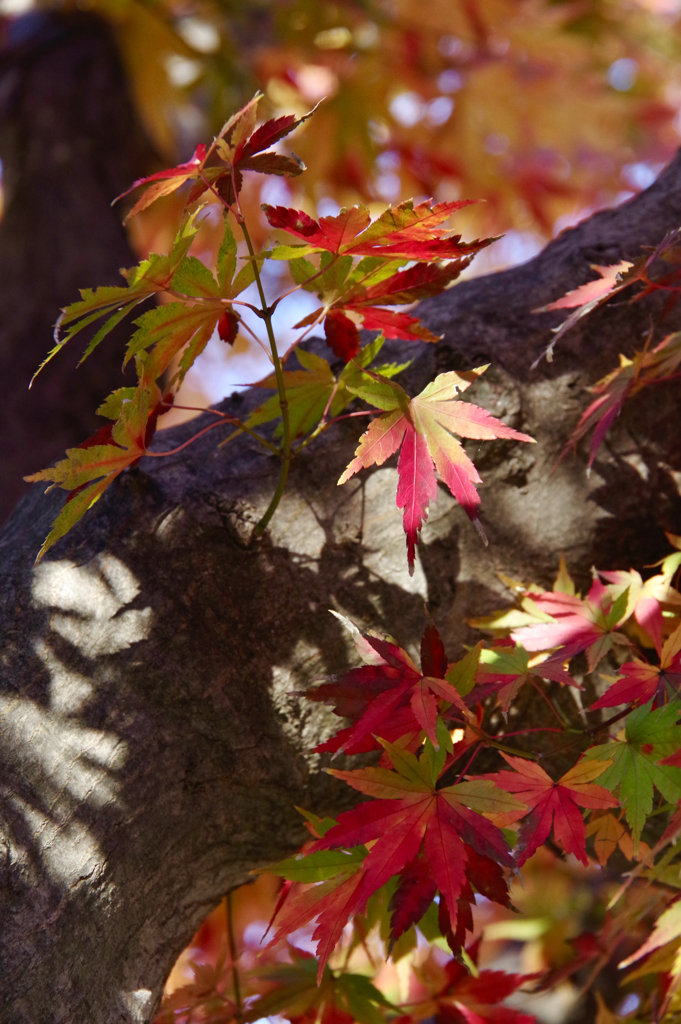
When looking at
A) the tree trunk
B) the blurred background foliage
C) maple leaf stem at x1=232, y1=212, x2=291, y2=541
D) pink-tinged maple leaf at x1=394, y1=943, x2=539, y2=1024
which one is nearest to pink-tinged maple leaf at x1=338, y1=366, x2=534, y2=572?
maple leaf stem at x1=232, y1=212, x2=291, y2=541

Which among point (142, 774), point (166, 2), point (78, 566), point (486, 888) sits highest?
point (166, 2)

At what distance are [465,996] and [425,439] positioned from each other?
78cm

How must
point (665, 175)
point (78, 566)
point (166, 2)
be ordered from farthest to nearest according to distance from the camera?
point (166, 2)
point (665, 175)
point (78, 566)

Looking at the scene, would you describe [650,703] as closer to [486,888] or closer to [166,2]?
[486,888]

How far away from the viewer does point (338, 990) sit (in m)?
0.83

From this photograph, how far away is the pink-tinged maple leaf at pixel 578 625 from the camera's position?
0.71 metres

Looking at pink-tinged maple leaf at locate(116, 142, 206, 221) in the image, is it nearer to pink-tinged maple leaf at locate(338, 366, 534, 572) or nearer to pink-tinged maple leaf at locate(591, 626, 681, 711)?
pink-tinged maple leaf at locate(338, 366, 534, 572)

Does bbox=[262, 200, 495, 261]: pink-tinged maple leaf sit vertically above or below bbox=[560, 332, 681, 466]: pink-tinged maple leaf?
above

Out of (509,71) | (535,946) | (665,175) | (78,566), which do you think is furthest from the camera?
(509,71)

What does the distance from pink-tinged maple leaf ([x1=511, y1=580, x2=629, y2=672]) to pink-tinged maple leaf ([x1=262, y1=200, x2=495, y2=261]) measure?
38 centimetres

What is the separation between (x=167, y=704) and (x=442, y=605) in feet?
1.07

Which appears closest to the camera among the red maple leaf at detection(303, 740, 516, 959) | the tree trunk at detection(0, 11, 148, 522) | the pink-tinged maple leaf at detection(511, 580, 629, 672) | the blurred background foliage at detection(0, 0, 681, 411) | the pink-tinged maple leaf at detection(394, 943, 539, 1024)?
the red maple leaf at detection(303, 740, 516, 959)

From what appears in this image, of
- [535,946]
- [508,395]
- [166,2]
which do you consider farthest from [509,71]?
[535,946]

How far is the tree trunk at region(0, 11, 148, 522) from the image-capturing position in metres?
1.44
